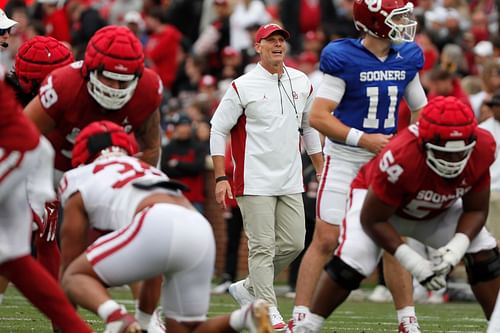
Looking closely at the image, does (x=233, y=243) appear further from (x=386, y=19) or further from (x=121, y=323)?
(x=121, y=323)

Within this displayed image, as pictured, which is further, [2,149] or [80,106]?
[80,106]

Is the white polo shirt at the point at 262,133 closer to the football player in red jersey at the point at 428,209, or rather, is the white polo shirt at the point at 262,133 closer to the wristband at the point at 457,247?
the football player in red jersey at the point at 428,209

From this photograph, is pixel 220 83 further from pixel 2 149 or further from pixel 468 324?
pixel 2 149

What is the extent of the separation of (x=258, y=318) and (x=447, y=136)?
1289 mm

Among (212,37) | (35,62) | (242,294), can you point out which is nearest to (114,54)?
(35,62)

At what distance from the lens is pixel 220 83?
1582cm

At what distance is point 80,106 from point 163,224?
1544 millimetres

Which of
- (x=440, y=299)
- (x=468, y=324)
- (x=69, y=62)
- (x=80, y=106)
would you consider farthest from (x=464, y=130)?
(x=440, y=299)

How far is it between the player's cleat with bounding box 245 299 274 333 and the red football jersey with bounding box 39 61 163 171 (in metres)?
1.74

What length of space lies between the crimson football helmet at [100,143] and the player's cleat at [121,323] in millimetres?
832

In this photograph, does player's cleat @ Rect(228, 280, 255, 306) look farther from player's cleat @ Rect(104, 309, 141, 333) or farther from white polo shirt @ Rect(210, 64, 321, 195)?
player's cleat @ Rect(104, 309, 141, 333)

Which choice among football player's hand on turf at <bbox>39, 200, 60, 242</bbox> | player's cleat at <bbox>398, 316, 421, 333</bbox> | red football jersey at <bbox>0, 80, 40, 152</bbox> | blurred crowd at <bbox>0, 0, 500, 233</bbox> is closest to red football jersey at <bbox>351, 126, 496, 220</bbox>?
player's cleat at <bbox>398, 316, 421, 333</bbox>

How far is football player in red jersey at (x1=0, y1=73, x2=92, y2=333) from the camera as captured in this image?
577cm

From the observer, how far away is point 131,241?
5742mm
